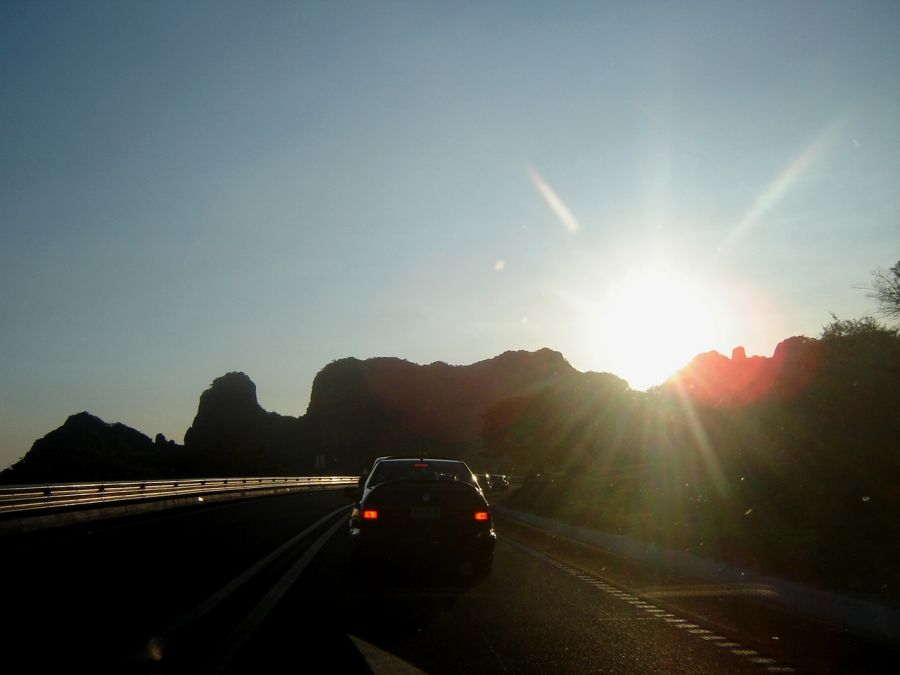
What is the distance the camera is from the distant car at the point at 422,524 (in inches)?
475

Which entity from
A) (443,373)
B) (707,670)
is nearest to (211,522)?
(707,670)

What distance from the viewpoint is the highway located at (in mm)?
7418

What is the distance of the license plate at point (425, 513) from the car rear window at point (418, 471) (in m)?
1.11

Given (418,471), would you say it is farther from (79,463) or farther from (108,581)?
(79,463)

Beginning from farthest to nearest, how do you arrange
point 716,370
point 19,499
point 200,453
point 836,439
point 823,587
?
1. point 200,453
2. point 716,370
3. point 19,499
4. point 836,439
5. point 823,587

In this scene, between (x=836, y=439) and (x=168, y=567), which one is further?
(x=836, y=439)

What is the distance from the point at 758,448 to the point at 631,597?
11139 mm

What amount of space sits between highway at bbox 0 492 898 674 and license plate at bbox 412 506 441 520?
944 mm

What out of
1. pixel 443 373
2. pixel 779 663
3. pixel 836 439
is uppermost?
pixel 443 373

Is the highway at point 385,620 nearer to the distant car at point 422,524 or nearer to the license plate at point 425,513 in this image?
the distant car at point 422,524

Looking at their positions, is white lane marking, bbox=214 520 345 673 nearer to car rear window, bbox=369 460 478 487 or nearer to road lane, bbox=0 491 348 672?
road lane, bbox=0 491 348 672

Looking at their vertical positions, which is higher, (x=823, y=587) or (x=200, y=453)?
(x=200, y=453)

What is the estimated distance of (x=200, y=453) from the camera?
115438 millimetres

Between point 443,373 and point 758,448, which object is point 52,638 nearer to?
point 758,448
